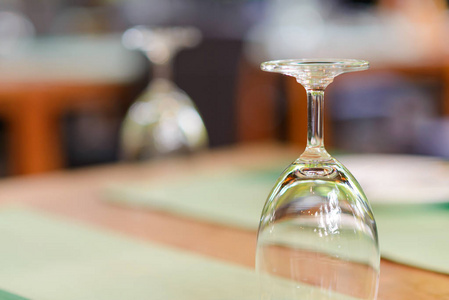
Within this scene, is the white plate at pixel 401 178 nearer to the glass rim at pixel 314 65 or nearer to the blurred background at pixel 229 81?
the glass rim at pixel 314 65

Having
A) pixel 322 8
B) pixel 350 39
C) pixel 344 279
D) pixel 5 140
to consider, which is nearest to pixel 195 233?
pixel 344 279

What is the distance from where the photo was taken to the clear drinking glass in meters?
0.58

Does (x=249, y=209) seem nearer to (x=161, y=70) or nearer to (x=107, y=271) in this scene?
(x=107, y=271)

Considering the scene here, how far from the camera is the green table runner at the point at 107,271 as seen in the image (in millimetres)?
681

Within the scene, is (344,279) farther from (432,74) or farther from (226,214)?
(432,74)

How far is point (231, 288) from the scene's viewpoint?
0.69 m

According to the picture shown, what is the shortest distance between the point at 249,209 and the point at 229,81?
219 centimetres

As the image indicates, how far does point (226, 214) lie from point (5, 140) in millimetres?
3078

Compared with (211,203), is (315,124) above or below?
above

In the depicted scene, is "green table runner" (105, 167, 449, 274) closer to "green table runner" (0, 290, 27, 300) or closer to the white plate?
the white plate

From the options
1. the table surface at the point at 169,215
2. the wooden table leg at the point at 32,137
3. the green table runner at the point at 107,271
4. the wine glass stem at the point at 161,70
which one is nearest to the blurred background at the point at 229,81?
the wooden table leg at the point at 32,137

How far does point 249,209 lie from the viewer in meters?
1.06

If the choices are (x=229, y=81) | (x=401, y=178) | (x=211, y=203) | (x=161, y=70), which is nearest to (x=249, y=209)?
(x=211, y=203)

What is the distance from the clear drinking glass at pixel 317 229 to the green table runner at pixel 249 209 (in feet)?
0.58
